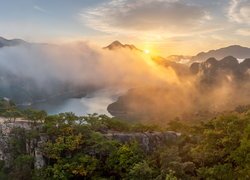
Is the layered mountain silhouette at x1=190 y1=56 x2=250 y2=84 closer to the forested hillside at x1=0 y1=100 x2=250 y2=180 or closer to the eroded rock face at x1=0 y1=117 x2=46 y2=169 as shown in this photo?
the forested hillside at x1=0 y1=100 x2=250 y2=180

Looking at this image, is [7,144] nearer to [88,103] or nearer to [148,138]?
[148,138]

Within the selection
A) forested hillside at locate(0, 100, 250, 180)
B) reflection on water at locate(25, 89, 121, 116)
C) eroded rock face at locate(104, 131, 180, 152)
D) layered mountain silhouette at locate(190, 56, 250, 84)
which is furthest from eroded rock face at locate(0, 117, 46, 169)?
layered mountain silhouette at locate(190, 56, 250, 84)

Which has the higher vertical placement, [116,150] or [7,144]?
[116,150]

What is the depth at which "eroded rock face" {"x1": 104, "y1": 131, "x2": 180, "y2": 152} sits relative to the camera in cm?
2400

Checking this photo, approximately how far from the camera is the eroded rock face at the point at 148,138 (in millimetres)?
24000

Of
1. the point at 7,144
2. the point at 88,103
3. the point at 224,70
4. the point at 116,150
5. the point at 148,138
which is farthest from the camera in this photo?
the point at 88,103

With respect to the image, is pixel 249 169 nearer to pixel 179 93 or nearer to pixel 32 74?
pixel 179 93

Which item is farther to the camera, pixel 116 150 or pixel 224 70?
pixel 224 70

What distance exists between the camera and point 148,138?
24.3 m

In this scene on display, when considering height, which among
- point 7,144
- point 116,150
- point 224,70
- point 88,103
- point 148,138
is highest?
point 224,70

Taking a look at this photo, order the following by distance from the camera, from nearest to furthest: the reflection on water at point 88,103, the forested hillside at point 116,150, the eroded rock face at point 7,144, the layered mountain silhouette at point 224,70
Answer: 1. the forested hillside at point 116,150
2. the eroded rock face at point 7,144
3. the reflection on water at point 88,103
4. the layered mountain silhouette at point 224,70

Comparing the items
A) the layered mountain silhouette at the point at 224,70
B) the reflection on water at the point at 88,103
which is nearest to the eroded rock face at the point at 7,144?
the reflection on water at the point at 88,103

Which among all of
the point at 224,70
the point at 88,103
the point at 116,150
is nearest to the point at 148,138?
the point at 116,150

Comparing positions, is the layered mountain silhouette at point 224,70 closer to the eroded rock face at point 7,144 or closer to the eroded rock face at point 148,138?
the eroded rock face at point 7,144
